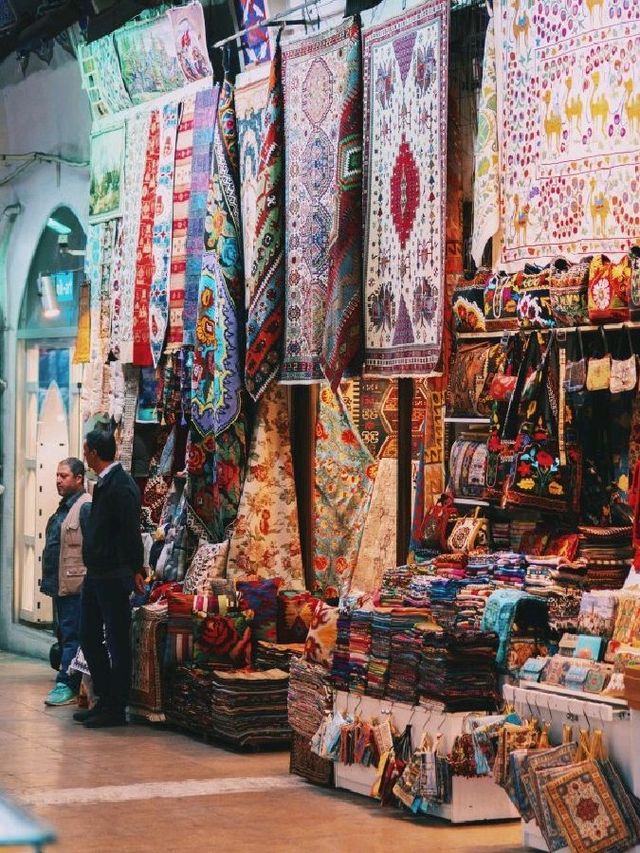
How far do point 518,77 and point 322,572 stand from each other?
9.89 feet

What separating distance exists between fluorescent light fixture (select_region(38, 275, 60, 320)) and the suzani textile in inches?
172

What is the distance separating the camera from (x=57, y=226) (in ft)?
40.7

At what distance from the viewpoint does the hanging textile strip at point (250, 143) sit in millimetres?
9562

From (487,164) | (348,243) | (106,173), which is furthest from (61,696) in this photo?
(487,164)

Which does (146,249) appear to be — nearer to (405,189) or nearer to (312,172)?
(312,172)

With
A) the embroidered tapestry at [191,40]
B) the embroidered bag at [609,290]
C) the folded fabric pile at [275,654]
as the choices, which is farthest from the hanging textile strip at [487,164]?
the embroidered tapestry at [191,40]

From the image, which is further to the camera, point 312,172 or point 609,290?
point 312,172

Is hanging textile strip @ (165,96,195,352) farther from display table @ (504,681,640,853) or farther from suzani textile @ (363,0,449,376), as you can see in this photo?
display table @ (504,681,640,853)

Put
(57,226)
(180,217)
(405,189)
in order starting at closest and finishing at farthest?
(405,189)
(180,217)
(57,226)

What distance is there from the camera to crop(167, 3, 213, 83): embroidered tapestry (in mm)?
10141

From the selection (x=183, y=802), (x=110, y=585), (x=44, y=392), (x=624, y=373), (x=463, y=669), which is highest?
(x=44, y=392)

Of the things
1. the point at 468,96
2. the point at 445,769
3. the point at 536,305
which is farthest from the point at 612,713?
the point at 468,96

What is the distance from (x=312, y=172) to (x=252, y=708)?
2701 millimetres

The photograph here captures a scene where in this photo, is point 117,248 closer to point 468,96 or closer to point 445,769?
point 468,96
